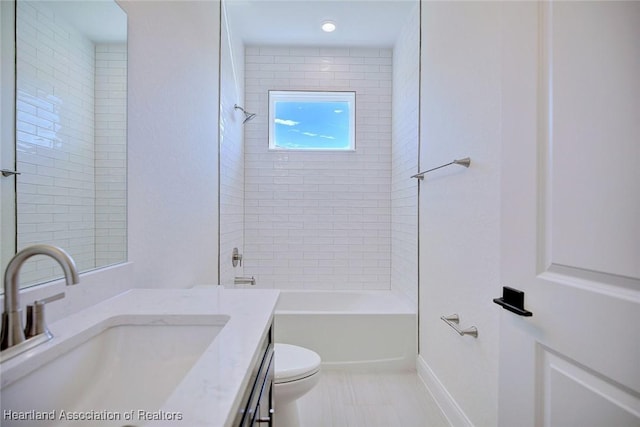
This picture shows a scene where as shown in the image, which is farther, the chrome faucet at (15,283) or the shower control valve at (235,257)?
the shower control valve at (235,257)

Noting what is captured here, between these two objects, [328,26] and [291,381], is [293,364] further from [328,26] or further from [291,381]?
[328,26]

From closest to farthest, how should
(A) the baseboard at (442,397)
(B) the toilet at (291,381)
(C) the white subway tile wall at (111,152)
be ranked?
(C) the white subway tile wall at (111,152) < (B) the toilet at (291,381) < (A) the baseboard at (442,397)

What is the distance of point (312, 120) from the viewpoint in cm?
345

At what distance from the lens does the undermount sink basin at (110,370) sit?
2.11 feet

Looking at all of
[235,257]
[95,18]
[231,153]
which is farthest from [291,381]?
[231,153]

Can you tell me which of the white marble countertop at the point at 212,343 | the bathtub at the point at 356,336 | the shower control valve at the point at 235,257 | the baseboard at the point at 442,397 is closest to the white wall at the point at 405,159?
the bathtub at the point at 356,336

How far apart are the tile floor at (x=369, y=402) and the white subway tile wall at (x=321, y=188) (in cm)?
113

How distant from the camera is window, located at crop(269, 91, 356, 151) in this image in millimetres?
3410

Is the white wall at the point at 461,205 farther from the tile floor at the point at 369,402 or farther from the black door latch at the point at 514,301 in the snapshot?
the black door latch at the point at 514,301

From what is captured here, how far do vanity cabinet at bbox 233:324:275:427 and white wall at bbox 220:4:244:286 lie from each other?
1.49 m

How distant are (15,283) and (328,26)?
3.00 meters

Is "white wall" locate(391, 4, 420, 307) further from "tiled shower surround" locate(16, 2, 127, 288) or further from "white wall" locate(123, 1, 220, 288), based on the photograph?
"tiled shower surround" locate(16, 2, 127, 288)

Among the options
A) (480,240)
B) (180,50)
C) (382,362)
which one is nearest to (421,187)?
(480,240)

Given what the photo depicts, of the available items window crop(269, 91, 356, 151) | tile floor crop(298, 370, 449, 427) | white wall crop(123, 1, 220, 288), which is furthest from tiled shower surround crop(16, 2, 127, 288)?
window crop(269, 91, 356, 151)
